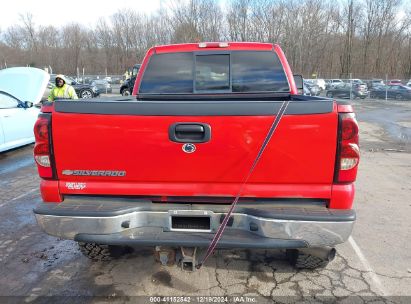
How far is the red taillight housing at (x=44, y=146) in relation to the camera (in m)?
2.56

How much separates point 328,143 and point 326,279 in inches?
60.6

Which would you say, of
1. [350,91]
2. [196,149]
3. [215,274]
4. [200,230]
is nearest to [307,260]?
[215,274]

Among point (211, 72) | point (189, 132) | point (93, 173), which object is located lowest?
point (93, 173)

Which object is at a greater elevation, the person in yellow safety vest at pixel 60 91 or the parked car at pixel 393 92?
the person in yellow safety vest at pixel 60 91

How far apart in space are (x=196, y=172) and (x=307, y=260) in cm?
151

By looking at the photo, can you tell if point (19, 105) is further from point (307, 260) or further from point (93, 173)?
point (307, 260)

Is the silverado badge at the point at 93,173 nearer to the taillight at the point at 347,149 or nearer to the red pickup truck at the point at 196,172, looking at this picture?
the red pickup truck at the point at 196,172

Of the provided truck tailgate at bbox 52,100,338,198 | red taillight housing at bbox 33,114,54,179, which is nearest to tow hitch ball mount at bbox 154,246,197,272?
truck tailgate at bbox 52,100,338,198

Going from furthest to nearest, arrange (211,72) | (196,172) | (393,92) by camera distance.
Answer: (393,92) < (211,72) < (196,172)

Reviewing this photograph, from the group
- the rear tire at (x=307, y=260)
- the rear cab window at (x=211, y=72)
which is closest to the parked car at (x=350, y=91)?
the rear cab window at (x=211, y=72)

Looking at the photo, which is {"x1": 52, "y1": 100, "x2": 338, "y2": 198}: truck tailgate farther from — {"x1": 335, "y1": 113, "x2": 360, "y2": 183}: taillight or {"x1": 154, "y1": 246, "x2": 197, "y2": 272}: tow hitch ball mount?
{"x1": 154, "y1": 246, "x2": 197, "y2": 272}: tow hitch ball mount

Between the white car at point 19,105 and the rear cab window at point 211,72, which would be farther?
the white car at point 19,105

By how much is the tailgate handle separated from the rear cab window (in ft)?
5.81

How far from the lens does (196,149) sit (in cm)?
248
